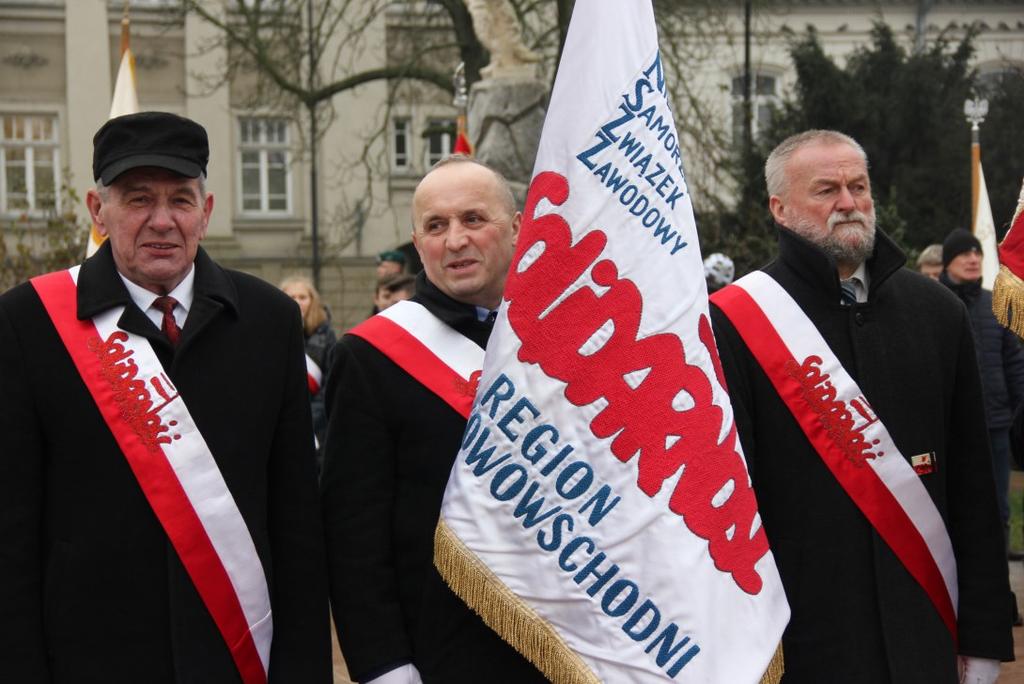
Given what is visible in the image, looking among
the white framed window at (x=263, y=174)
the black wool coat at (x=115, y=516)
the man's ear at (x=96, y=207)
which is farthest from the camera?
the white framed window at (x=263, y=174)

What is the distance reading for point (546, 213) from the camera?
123 inches

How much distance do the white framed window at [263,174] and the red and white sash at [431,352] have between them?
83.1 feet

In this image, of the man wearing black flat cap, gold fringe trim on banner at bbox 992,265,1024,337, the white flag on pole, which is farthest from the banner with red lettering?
the white flag on pole

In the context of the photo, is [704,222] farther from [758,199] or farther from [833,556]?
[833,556]

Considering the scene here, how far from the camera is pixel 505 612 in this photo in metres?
3.05

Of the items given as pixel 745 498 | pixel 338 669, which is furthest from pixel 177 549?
pixel 338 669

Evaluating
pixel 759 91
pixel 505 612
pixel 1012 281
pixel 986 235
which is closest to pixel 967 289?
pixel 1012 281

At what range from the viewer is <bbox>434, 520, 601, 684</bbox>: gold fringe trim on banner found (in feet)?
9.84

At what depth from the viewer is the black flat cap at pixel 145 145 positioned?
9.82ft

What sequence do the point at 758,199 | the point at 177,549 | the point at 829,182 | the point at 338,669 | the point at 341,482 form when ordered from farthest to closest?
1. the point at 758,199
2. the point at 338,669
3. the point at 829,182
4. the point at 341,482
5. the point at 177,549

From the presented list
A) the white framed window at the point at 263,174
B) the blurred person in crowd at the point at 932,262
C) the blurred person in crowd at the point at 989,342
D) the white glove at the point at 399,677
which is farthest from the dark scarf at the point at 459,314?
the white framed window at the point at 263,174

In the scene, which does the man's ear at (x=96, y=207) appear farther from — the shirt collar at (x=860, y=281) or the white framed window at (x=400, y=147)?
the white framed window at (x=400, y=147)

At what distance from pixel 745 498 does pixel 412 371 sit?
82 centimetres

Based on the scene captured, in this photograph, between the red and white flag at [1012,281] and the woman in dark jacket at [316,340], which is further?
the woman in dark jacket at [316,340]
